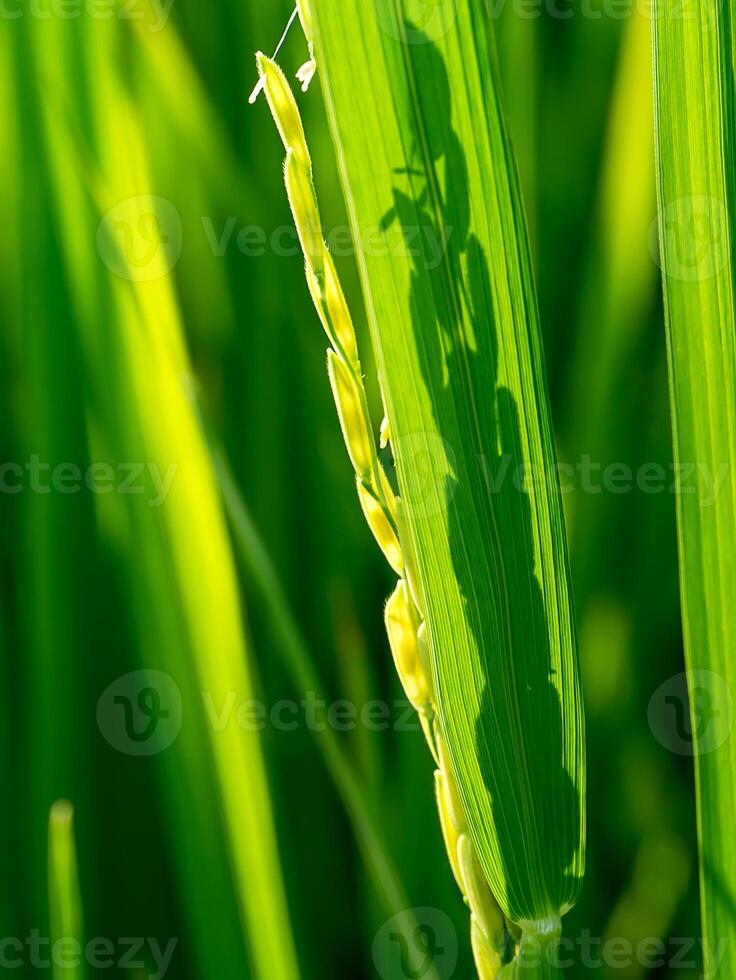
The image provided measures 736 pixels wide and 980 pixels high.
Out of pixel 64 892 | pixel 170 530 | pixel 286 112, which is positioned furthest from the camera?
pixel 170 530

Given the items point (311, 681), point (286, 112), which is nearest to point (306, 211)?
point (286, 112)

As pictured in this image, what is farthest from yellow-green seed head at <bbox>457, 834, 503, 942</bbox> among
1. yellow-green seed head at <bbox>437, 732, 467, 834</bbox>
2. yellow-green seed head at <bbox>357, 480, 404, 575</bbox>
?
yellow-green seed head at <bbox>357, 480, 404, 575</bbox>

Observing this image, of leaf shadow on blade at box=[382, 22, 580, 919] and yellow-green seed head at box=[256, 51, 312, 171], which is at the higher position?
yellow-green seed head at box=[256, 51, 312, 171]

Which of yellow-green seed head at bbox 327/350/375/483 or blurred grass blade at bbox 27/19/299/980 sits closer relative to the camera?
yellow-green seed head at bbox 327/350/375/483

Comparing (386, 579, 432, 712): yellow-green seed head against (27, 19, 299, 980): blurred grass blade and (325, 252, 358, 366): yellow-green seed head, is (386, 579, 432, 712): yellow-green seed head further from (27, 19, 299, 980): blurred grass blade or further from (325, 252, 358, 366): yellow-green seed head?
(27, 19, 299, 980): blurred grass blade

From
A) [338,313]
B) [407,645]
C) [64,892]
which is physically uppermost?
[338,313]

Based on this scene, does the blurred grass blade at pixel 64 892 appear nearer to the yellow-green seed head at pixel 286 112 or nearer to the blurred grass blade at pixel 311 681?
the blurred grass blade at pixel 311 681

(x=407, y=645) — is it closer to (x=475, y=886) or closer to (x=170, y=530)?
(x=475, y=886)
